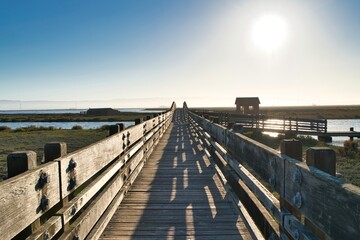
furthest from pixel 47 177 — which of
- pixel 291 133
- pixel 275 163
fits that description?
pixel 291 133

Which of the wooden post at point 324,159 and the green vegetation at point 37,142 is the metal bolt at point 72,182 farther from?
the green vegetation at point 37,142

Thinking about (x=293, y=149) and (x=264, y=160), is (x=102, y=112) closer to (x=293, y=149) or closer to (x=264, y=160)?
(x=264, y=160)

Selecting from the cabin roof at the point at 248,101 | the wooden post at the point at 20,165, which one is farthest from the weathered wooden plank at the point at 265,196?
the cabin roof at the point at 248,101

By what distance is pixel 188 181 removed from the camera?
643 centimetres

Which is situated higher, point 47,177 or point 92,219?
point 47,177

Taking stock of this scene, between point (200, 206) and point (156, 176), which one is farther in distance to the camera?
point (156, 176)

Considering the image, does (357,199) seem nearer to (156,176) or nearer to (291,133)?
(156,176)

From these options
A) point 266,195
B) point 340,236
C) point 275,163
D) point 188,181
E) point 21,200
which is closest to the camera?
point 340,236

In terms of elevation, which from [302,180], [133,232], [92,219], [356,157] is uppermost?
[302,180]

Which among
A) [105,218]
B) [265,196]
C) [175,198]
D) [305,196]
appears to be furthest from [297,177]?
[175,198]

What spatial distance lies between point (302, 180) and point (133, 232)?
8.57ft

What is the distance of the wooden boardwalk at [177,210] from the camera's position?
3.83 metres

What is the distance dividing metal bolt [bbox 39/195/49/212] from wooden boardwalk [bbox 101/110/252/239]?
1699 millimetres

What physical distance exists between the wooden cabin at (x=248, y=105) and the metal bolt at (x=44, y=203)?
5570cm
